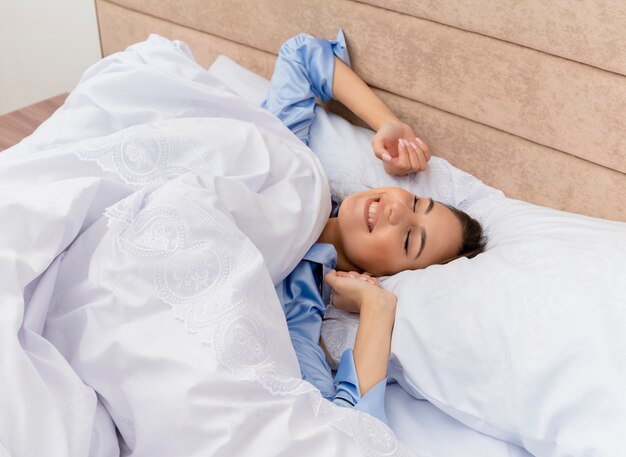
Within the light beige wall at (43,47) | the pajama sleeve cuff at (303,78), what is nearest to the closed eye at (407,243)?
the pajama sleeve cuff at (303,78)

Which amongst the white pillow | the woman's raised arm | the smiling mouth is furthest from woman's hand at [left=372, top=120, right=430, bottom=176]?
the white pillow

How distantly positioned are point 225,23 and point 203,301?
3.34 feet

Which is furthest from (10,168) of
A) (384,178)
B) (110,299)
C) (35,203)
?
(384,178)

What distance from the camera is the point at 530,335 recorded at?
3.34ft

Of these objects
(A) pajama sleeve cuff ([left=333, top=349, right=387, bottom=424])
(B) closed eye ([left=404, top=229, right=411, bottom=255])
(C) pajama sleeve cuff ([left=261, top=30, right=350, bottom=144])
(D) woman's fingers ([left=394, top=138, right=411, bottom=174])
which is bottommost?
(A) pajama sleeve cuff ([left=333, top=349, right=387, bottom=424])

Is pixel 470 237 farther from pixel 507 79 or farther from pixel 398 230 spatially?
pixel 507 79

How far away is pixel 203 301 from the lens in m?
0.94

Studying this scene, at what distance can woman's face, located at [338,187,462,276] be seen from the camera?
1297 mm

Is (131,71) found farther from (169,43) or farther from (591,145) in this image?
(591,145)

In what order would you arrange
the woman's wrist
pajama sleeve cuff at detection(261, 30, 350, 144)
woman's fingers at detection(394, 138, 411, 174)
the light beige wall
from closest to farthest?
the woman's wrist → woman's fingers at detection(394, 138, 411, 174) → pajama sleeve cuff at detection(261, 30, 350, 144) → the light beige wall

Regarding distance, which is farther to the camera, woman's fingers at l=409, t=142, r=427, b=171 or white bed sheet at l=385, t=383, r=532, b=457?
woman's fingers at l=409, t=142, r=427, b=171

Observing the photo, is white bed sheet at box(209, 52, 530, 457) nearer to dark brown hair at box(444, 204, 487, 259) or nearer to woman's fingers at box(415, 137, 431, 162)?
dark brown hair at box(444, 204, 487, 259)

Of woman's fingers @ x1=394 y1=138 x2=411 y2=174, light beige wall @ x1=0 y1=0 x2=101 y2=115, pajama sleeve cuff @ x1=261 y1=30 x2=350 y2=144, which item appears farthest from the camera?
light beige wall @ x1=0 y1=0 x2=101 y2=115

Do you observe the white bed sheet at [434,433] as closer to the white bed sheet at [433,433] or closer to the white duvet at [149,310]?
the white bed sheet at [433,433]
